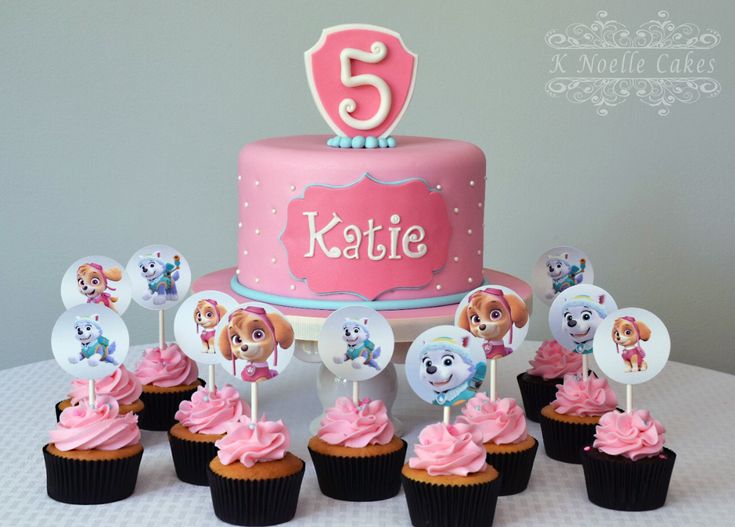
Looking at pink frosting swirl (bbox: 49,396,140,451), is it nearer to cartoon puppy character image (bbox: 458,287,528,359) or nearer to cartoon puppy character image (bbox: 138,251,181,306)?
cartoon puppy character image (bbox: 138,251,181,306)

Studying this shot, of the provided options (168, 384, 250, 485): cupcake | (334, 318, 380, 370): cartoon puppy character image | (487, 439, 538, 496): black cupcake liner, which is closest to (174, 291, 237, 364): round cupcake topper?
(168, 384, 250, 485): cupcake

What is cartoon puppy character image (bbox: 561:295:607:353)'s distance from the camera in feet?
11.1

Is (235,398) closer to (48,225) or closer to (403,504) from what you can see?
(403,504)

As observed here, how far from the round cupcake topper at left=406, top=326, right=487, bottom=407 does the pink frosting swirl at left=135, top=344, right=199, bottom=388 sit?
3.41 feet

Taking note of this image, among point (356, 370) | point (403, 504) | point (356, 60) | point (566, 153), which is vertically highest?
point (356, 60)

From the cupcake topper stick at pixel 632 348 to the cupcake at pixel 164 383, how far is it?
134cm

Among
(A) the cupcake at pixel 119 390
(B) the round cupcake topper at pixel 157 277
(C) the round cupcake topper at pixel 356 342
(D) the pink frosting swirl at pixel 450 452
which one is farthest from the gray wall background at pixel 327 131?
(D) the pink frosting swirl at pixel 450 452

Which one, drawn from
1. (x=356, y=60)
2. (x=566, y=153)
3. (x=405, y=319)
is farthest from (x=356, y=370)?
(x=566, y=153)

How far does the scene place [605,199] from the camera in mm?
5227

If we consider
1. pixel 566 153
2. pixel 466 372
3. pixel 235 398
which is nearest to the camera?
pixel 466 372

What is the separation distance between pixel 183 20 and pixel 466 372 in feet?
9.38

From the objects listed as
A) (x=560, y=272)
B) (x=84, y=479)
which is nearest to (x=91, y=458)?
(x=84, y=479)

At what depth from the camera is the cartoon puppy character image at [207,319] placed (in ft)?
10.5

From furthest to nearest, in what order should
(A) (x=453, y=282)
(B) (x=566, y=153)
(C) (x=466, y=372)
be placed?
(B) (x=566, y=153) → (A) (x=453, y=282) → (C) (x=466, y=372)
